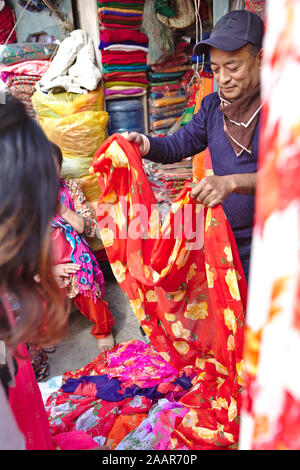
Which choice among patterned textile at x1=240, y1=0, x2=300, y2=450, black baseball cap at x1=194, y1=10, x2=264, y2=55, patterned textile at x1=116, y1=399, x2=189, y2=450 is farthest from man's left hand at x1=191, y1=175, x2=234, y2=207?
patterned textile at x1=116, y1=399, x2=189, y2=450

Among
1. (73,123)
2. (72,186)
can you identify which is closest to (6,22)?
(73,123)

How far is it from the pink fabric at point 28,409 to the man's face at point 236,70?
1356 mm

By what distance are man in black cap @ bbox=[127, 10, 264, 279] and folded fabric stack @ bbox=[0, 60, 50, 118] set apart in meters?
2.13

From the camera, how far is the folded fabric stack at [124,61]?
347 cm

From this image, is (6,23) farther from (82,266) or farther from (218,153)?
(218,153)

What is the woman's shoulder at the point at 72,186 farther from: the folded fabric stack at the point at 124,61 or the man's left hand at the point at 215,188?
the man's left hand at the point at 215,188

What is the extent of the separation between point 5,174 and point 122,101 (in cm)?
330

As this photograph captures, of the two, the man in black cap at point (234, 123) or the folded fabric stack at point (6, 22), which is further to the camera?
the folded fabric stack at point (6, 22)

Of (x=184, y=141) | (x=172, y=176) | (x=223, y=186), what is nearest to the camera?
(x=223, y=186)

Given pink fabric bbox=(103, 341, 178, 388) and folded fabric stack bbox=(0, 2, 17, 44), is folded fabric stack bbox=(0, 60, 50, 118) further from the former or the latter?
pink fabric bbox=(103, 341, 178, 388)

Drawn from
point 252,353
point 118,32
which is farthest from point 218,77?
point 118,32

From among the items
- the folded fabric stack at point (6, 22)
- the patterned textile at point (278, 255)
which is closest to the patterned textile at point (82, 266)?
the patterned textile at point (278, 255)

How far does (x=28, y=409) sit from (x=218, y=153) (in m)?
1.35

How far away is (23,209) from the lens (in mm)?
767
